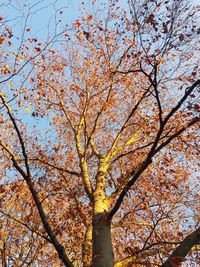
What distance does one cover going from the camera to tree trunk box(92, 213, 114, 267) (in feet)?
14.8

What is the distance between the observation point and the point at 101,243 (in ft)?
15.8

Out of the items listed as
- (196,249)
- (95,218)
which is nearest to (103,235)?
(95,218)

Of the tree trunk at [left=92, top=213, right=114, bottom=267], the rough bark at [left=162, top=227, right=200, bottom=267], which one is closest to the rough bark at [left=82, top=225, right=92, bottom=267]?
the tree trunk at [left=92, top=213, right=114, bottom=267]

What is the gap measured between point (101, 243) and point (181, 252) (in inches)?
55.4

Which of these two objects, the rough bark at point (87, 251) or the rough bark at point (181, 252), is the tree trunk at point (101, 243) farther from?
the rough bark at point (181, 252)

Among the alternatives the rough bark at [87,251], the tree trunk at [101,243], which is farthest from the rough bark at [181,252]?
the rough bark at [87,251]

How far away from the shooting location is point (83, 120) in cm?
809

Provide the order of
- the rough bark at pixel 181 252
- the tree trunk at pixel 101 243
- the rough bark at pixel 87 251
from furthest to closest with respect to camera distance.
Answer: the rough bark at pixel 87 251 < the tree trunk at pixel 101 243 < the rough bark at pixel 181 252

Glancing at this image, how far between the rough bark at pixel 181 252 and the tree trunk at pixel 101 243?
1.06 meters

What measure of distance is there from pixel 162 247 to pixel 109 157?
226 centimetres

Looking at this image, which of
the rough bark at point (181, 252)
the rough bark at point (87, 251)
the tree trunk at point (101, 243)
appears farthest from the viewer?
the rough bark at point (87, 251)

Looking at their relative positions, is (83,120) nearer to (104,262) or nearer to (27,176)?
(27,176)

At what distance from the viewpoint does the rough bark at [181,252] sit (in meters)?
3.74

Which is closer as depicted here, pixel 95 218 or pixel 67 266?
pixel 67 266
